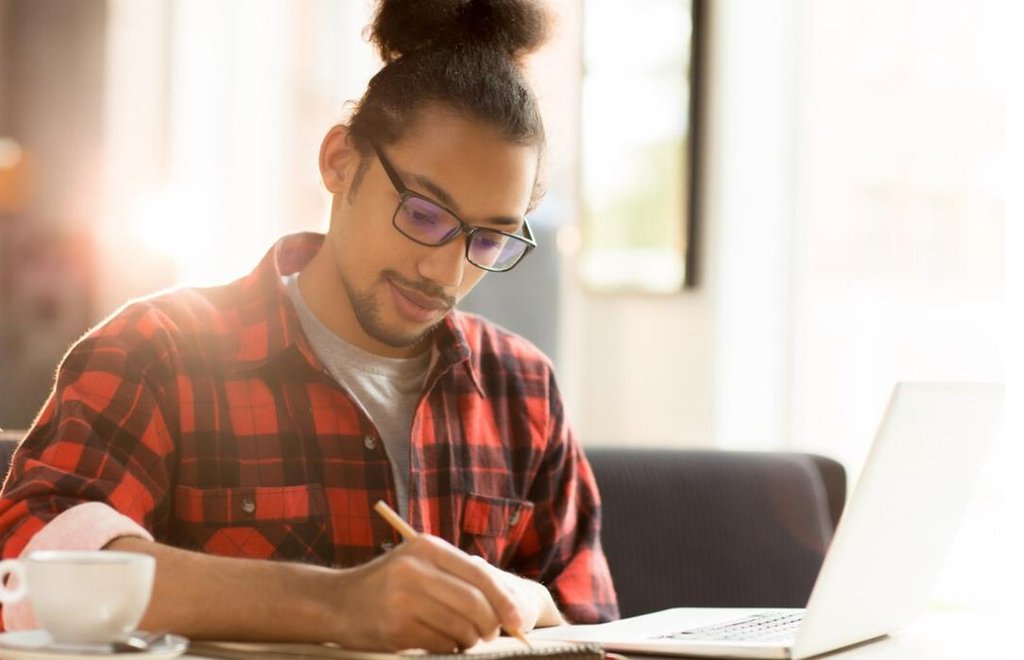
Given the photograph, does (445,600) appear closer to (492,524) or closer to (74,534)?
(74,534)

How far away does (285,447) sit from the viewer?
1497mm

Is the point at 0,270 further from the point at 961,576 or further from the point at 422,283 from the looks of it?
the point at 422,283

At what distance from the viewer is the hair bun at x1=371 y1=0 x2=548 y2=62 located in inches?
62.1

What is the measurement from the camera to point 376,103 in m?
1.53

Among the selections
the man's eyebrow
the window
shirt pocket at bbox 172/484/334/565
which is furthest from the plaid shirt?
the window

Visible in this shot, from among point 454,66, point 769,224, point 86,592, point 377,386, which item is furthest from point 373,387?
point 769,224

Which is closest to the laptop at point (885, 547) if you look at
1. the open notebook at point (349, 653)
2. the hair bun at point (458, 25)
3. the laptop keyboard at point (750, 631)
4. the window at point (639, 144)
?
the laptop keyboard at point (750, 631)

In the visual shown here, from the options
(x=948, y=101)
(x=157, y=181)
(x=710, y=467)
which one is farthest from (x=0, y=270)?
(x=710, y=467)

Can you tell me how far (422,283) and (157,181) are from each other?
2.91 m

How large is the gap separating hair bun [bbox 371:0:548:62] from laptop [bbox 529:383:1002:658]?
2.11 feet

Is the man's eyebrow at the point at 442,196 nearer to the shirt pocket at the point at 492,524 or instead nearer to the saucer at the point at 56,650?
the shirt pocket at the point at 492,524

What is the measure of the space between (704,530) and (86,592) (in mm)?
1080

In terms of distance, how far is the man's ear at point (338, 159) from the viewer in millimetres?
1552

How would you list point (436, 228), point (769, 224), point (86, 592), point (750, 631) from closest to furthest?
point (86, 592) < point (750, 631) < point (436, 228) < point (769, 224)
